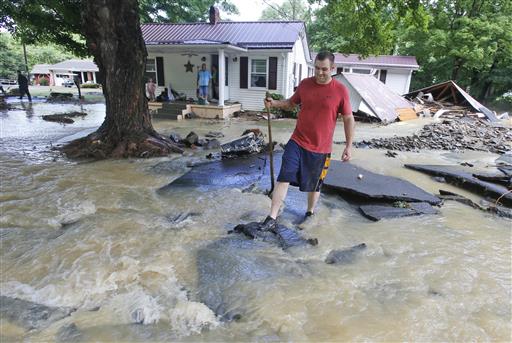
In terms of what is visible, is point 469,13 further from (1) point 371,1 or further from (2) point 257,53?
(1) point 371,1

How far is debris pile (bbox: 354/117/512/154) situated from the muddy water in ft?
13.4

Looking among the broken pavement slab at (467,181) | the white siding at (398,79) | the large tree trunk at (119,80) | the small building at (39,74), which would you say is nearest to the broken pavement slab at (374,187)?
the broken pavement slab at (467,181)

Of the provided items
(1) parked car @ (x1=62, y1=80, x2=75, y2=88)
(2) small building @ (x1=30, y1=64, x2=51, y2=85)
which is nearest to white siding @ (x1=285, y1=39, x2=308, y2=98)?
(1) parked car @ (x1=62, y1=80, x2=75, y2=88)

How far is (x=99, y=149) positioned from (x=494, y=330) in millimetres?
7243

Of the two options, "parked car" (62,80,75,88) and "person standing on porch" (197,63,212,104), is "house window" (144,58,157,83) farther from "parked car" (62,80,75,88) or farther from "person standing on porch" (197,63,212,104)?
"parked car" (62,80,75,88)

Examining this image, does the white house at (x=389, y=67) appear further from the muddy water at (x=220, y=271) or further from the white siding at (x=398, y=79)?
the muddy water at (x=220, y=271)

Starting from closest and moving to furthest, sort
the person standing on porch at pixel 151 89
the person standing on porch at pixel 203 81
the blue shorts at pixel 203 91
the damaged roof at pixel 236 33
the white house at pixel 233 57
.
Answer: the person standing on porch at pixel 203 81 < the blue shorts at pixel 203 91 < the white house at pixel 233 57 < the damaged roof at pixel 236 33 < the person standing on porch at pixel 151 89

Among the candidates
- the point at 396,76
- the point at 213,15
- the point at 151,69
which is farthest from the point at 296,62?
the point at 396,76

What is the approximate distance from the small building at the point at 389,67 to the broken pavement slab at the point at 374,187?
23552mm

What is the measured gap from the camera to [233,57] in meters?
16.0

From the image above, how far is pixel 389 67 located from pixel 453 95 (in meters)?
9.17

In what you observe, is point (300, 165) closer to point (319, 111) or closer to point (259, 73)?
point (319, 111)

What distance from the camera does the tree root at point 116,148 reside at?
726cm

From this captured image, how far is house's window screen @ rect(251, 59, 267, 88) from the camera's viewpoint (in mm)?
15898
